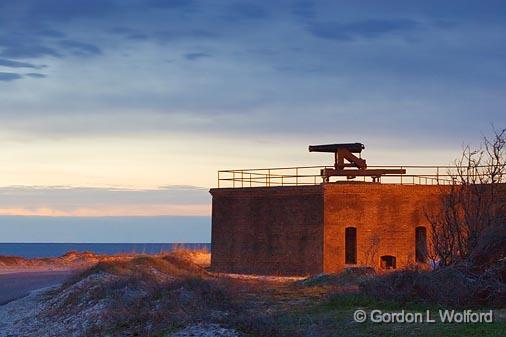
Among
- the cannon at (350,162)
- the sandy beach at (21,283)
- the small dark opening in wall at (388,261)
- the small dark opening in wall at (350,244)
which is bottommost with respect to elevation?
the sandy beach at (21,283)

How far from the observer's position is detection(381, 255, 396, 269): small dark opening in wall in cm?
3833

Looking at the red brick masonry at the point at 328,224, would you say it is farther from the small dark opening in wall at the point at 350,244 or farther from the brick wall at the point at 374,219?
the small dark opening in wall at the point at 350,244

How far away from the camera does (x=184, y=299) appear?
61.4ft

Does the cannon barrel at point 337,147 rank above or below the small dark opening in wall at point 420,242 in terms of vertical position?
above

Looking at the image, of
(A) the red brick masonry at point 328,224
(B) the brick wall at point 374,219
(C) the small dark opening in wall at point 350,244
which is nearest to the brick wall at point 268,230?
(A) the red brick masonry at point 328,224

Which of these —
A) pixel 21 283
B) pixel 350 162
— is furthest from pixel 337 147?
pixel 21 283

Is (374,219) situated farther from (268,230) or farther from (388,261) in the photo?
(268,230)

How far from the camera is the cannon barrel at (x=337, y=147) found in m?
39.7

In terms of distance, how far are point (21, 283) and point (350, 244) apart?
45.6 feet

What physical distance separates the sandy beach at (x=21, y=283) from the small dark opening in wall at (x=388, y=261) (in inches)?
510

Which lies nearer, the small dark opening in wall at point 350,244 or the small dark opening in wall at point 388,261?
the small dark opening in wall at point 388,261

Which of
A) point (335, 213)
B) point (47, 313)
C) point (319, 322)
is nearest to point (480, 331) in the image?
point (319, 322)

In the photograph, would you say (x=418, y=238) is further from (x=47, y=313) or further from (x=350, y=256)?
(x=47, y=313)

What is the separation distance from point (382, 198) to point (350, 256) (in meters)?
2.93
